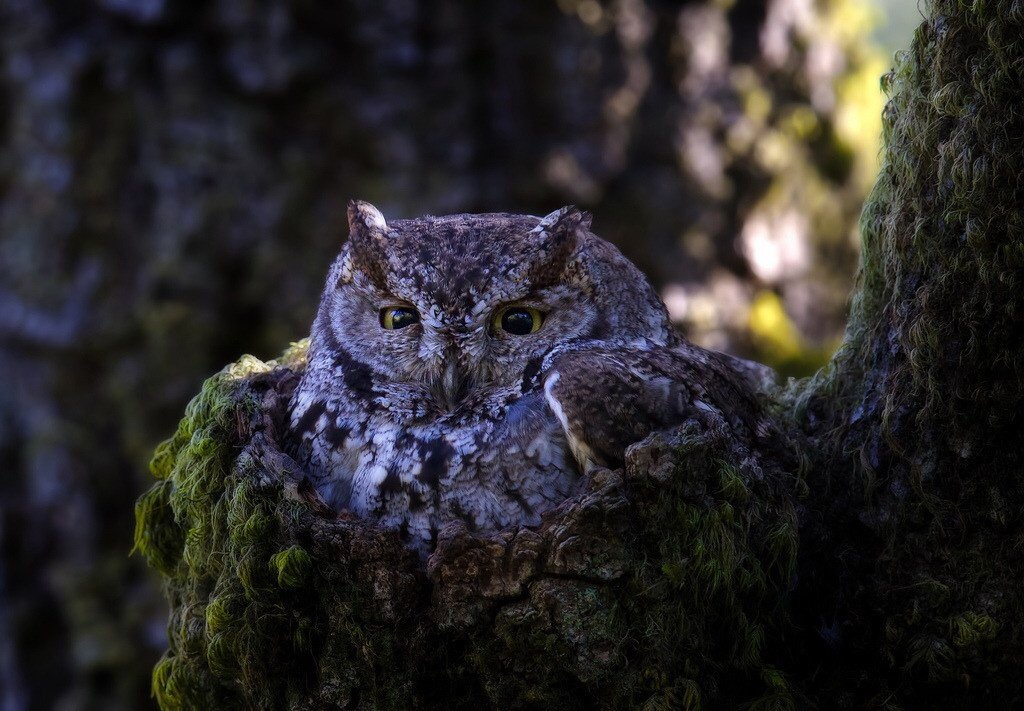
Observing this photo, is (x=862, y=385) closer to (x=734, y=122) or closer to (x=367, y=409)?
(x=367, y=409)

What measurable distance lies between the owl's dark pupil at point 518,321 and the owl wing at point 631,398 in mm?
119

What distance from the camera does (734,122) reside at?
410 centimetres

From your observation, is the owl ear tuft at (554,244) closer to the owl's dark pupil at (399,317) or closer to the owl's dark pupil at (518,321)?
the owl's dark pupil at (518,321)

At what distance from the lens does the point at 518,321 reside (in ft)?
6.52

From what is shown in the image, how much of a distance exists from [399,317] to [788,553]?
97cm

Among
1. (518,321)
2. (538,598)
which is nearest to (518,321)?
(518,321)

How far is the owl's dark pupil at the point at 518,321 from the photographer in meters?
1.99

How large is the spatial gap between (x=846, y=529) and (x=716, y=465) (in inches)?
11.4

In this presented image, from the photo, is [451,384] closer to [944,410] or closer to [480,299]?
[480,299]

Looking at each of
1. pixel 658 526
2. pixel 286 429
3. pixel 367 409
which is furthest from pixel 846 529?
pixel 286 429

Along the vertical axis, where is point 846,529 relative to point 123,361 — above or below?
below

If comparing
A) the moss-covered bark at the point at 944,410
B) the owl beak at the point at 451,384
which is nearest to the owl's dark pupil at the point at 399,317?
the owl beak at the point at 451,384

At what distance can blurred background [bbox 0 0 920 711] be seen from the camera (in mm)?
3943

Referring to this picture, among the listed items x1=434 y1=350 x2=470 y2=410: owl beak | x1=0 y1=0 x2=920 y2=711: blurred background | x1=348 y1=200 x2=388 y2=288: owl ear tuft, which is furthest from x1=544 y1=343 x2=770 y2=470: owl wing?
x1=0 y1=0 x2=920 y2=711: blurred background
